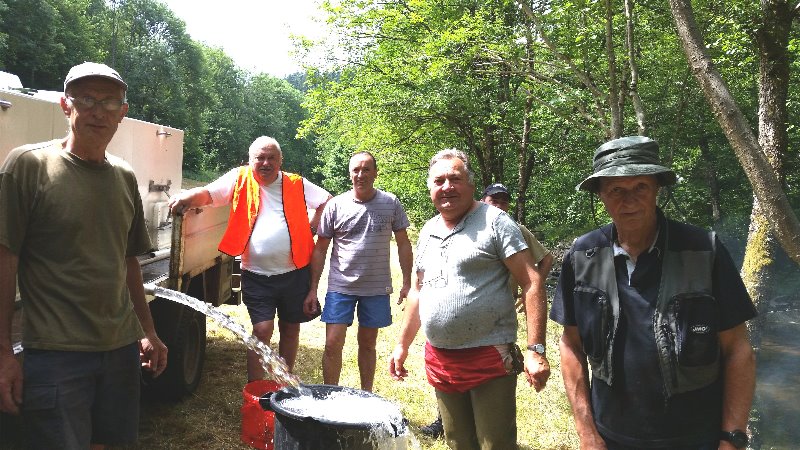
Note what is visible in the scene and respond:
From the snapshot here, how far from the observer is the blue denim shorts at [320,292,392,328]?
436 cm

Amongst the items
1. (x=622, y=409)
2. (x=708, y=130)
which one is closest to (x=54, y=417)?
(x=622, y=409)

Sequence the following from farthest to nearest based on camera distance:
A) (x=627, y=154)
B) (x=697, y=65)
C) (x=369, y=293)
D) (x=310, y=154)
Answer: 1. (x=310, y=154)
2. (x=369, y=293)
3. (x=697, y=65)
4. (x=627, y=154)

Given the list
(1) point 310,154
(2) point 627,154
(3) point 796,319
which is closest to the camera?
(2) point 627,154

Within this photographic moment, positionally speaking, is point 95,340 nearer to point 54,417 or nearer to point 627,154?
point 54,417

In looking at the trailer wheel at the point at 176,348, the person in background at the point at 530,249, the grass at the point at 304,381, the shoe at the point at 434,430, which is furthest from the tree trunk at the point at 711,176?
the trailer wheel at the point at 176,348

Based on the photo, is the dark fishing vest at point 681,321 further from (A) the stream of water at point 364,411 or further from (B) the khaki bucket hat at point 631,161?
(A) the stream of water at point 364,411

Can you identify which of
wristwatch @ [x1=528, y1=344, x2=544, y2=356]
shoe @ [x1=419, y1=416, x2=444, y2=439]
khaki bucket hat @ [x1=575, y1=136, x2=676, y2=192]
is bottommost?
shoe @ [x1=419, y1=416, x2=444, y2=439]

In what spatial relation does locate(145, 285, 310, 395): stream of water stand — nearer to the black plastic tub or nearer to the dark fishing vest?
A: the black plastic tub

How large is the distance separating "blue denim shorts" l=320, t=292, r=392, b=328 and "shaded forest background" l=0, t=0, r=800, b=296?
2.95 meters

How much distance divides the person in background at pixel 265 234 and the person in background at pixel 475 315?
1603 mm

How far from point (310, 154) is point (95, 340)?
221 ft

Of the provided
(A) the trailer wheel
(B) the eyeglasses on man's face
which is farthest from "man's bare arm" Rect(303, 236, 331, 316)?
(B) the eyeglasses on man's face

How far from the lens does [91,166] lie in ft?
7.52

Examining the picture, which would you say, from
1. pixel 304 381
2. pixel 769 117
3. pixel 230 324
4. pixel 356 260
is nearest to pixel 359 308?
pixel 356 260
